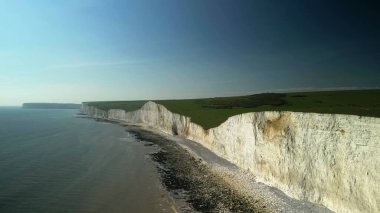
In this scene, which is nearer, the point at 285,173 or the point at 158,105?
the point at 285,173

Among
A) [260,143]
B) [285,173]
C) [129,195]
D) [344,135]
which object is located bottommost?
[129,195]

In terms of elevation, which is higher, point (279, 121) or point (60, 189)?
point (279, 121)

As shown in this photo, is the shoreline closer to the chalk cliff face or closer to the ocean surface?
the chalk cliff face

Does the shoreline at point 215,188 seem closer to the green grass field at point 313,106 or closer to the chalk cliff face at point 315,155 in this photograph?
the chalk cliff face at point 315,155

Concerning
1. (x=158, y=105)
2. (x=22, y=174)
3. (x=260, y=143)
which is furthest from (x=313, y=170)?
(x=158, y=105)

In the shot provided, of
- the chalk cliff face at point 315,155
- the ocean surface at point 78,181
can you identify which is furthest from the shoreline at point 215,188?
the ocean surface at point 78,181

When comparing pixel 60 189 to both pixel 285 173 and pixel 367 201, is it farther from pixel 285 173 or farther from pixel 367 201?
pixel 367 201

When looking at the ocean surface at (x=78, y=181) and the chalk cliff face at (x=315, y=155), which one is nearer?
the chalk cliff face at (x=315, y=155)
